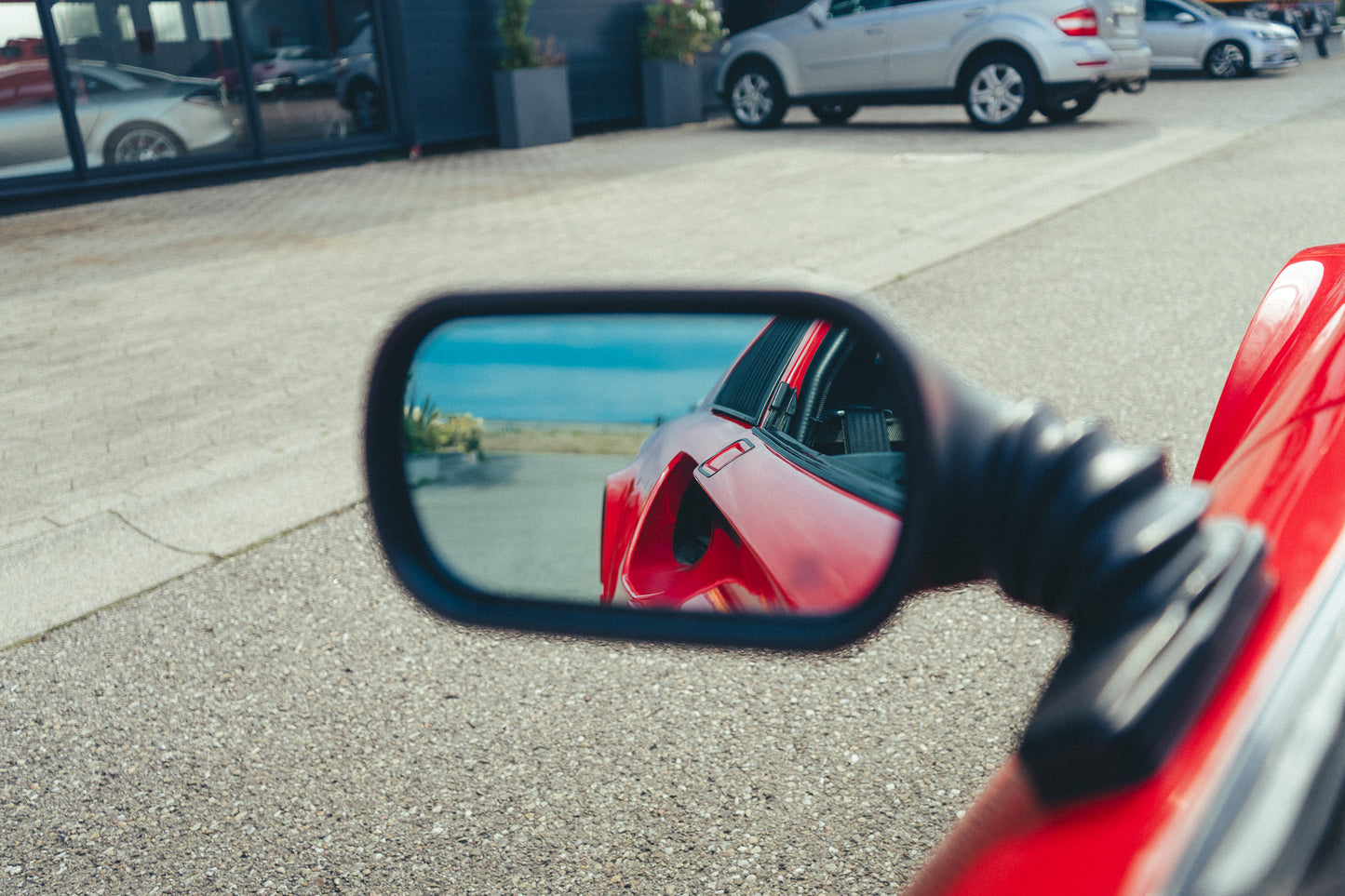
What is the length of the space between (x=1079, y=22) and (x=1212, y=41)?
10202mm

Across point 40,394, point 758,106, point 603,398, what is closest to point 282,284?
point 40,394

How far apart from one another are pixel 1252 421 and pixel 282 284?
666cm

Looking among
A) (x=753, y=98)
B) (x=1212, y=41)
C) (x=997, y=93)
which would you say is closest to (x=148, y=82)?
(x=753, y=98)

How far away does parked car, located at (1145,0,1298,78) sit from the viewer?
2050 cm

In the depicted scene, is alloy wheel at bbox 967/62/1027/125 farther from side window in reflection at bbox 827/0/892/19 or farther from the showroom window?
the showroom window

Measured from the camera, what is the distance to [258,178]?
11805mm

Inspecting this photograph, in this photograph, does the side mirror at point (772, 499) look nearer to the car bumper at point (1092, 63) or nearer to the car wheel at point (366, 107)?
the car wheel at point (366, 107)

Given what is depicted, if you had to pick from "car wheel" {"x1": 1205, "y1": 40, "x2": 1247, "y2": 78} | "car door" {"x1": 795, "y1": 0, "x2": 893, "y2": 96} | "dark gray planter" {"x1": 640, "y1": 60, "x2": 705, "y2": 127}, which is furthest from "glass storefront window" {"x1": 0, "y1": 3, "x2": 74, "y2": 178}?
"car wheel" {"x1": 1205, "y1": 40, "x2": 1247, "y2": 78}

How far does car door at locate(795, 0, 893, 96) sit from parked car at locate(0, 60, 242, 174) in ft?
23.7

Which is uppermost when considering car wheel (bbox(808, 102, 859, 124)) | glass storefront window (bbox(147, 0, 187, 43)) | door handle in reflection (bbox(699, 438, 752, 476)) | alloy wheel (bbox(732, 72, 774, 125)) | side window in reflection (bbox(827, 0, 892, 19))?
glass storefront window (bbox(147, 0, 187, 43))

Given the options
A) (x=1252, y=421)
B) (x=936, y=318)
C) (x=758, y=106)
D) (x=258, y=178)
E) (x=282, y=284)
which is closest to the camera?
(x=1252, y=421)

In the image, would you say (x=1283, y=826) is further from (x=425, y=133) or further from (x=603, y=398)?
(x=425, y=133)

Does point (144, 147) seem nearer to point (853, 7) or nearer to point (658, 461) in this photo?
point (853, 7)

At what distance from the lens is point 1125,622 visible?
886mm
